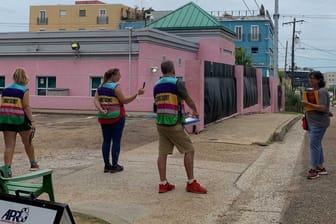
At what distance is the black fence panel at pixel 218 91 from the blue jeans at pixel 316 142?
7473mm

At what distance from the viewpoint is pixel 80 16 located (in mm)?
92000

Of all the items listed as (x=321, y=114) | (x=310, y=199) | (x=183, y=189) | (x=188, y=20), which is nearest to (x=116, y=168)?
(x=183, y=189)

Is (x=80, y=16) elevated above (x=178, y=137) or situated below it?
above

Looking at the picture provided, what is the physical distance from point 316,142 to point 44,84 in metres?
22.8

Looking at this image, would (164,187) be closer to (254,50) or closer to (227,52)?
(227,52)

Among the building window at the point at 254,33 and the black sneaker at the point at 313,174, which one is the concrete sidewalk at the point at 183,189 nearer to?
the black sneaker at the point at 313,174

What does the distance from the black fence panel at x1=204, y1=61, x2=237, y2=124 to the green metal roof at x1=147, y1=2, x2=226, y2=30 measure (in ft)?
47.1

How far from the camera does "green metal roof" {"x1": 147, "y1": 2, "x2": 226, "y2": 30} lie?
3441 centimetres

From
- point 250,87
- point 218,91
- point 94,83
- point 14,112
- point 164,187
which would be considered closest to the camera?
point 164,187

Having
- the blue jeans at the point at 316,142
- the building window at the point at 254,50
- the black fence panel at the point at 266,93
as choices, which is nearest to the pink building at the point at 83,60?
the black fence panel at the point at 266,93

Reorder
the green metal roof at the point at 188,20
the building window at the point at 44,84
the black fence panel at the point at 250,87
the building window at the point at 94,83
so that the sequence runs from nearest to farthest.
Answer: the black fence panel at the point at 250,87
the building window at the point at 94,83
the building window at the point at 44,84
the green metal roof at the point at 188,20

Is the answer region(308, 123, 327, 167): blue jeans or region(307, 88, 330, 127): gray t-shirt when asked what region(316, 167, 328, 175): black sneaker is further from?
region(307, 88, 330, 127): gray t-shirt

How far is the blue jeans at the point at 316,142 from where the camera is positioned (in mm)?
7973

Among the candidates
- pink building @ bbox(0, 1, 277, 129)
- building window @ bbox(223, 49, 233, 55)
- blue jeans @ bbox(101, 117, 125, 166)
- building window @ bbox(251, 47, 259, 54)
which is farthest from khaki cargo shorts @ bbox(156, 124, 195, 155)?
building window @ bbox(251, 47, 259, 54)
